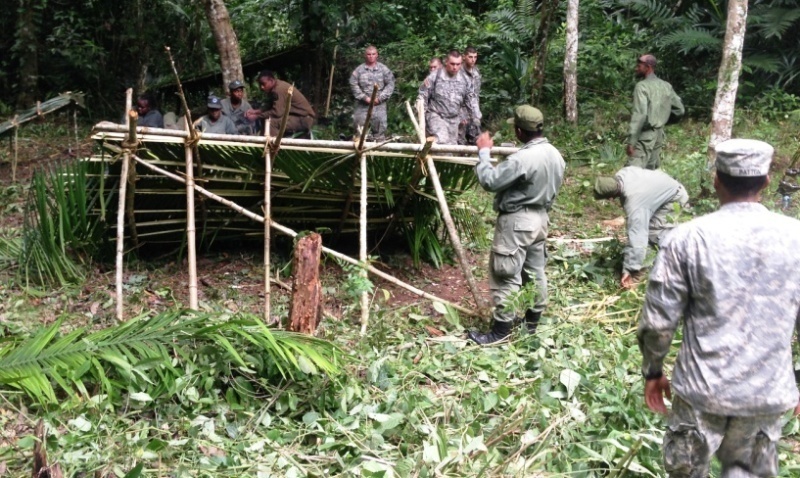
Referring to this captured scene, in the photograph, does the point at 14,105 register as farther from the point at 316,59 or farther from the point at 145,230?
the point at 145,230

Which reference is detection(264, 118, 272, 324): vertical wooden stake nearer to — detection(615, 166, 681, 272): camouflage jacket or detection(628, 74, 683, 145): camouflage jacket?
detection(615, 166, 681, 272): camouflage jacket

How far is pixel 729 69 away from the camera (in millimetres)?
8141

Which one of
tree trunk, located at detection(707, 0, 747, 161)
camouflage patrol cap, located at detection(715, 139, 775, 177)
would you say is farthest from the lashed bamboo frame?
tree trunk, located at detection(707, 0, 747, 161)

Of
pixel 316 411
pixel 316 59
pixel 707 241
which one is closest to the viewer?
pixel 707 241

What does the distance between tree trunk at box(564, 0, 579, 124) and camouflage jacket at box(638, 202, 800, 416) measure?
8817 mm

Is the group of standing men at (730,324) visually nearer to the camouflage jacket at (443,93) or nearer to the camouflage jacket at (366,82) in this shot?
the camouflage jacket at (443,93)

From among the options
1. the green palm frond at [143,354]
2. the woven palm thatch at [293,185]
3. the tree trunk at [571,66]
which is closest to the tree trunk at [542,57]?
the tree trunk at [571,66]

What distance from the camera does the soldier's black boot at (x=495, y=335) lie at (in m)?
5.43

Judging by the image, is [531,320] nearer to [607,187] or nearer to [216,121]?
→ [607,187]

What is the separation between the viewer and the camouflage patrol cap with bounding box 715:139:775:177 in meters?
2.78

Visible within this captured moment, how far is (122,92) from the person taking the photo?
13.3 m

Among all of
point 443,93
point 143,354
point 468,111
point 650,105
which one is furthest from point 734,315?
point 468,111

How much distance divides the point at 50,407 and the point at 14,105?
10.5 metres

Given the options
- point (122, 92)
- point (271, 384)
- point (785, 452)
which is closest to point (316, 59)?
point (122, 92)
